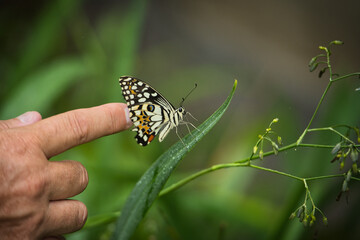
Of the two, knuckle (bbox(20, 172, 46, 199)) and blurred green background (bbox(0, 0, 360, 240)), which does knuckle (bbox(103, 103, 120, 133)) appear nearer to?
knuckle (bbox(20, 172, 46, 199))

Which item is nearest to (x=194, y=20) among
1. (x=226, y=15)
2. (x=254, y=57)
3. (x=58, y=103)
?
(x=226, y=15)

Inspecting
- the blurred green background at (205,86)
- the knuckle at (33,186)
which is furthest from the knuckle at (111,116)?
the blurred green background at (205,86)

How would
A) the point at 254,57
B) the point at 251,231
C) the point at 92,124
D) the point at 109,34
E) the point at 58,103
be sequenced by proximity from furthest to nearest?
the point at 254,57 < the point at 109,34 < the point at 58,103 < the point at 251,231 < the point at 92,124

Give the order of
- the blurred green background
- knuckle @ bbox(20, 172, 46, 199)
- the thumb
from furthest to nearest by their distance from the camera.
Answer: the blurred green background → the thumb → knuckle @ bbox(20, 172, 46, 199)

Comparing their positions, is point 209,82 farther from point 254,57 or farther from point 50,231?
point 50,231

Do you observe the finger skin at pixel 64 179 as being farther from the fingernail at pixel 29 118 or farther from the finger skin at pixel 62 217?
the fingernail at pixel 29 118

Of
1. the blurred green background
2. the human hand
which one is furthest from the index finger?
the blurred green background
